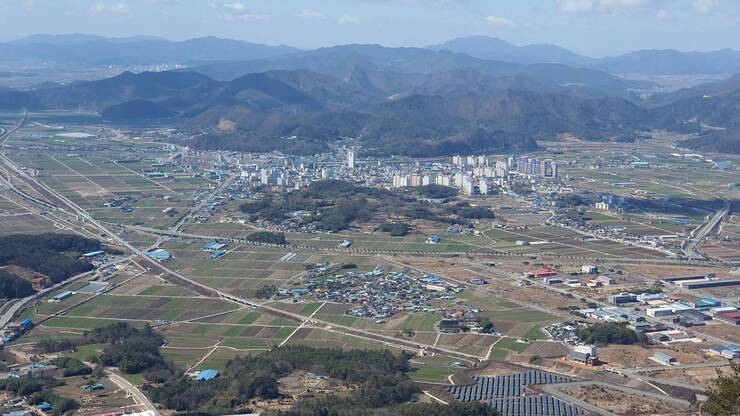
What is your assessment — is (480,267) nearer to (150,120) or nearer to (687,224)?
(687,224)

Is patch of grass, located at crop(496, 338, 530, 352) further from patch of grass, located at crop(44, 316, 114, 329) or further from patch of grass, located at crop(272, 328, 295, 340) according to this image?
patch of grass, located at crop(44, 316, 114, 329)

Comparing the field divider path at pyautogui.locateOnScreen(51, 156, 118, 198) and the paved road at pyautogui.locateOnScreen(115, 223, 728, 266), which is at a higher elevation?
the field divider path at pyautogui.locateOnScreen(51, 156, 118, 198)

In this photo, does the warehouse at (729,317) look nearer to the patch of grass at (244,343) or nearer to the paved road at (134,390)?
the patch of grass at (244,343)

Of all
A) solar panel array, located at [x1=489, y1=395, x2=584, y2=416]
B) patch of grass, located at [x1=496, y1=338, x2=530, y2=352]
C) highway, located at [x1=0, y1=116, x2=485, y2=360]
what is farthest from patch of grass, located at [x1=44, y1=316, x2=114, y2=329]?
solar panel array, located at [x1=489, y1=395, x2=584, y2=416]

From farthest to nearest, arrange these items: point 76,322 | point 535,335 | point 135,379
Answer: point 76,322
point 535,335
point 135,379

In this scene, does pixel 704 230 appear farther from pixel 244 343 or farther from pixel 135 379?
pixel 135 379

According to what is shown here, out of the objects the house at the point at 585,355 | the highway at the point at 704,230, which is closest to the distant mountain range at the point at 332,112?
the highway at the point at 704,230

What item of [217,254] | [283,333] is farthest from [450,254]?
[283,333]
